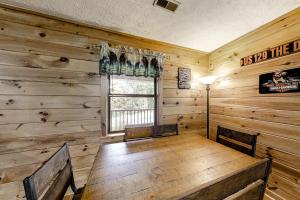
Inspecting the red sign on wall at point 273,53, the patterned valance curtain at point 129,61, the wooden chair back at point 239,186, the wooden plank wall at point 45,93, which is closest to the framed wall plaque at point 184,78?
the patterned valance curtain at point 129,61

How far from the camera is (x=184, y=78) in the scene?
2658mm

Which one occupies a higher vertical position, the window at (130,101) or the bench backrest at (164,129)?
the window at (130,101)

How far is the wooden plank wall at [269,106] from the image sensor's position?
1669 mm

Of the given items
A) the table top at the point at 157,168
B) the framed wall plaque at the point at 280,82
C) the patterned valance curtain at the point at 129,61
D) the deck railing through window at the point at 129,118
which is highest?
the patterned valance curtain at the point at 129,61

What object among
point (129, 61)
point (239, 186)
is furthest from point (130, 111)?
point (239, 186)

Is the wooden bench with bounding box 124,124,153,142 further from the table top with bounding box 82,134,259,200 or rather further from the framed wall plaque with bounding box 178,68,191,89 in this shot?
the framed wall plaque with bounding box 178,68,191,89

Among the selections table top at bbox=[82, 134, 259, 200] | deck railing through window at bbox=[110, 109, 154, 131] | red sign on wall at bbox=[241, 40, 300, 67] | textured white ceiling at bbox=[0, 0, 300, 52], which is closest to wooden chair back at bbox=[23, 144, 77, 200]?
table top at bbox=[82, 134, 259, 200]

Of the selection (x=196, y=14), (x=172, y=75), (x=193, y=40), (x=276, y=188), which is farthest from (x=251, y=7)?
(x=276, y=188)

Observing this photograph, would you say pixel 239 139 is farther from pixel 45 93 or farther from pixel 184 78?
pixel 45 93

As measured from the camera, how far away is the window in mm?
2244

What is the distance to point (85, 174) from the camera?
6.47 ft

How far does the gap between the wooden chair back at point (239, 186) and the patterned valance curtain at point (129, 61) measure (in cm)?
182

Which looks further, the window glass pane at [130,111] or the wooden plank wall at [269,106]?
the window glass pane at [130,111]

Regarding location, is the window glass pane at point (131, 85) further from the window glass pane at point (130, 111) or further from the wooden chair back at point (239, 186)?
the wooden chair back at point (239, 186)
